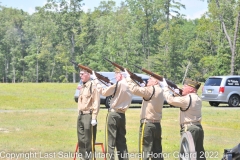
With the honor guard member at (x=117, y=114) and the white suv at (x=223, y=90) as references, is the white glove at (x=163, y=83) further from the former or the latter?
the white suv at (x=223, y=90)

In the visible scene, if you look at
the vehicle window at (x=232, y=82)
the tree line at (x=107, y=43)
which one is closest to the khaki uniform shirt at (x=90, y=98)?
the vehicle window at (x=232, y=82)

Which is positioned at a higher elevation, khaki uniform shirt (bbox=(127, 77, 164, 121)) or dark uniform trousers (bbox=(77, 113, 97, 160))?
khaki uniform shirt (bbox=(127, 77, 164, 121))

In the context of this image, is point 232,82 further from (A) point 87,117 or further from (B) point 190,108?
(B) point 190,108

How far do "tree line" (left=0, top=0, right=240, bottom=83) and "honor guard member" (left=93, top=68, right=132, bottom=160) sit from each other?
44.5 metres

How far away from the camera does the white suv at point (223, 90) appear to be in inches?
1068

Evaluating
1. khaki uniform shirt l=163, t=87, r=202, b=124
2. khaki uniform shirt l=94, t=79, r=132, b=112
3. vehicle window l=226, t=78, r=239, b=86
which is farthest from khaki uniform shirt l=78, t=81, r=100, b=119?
vehicle window l=226, t=78, r=239, b=86

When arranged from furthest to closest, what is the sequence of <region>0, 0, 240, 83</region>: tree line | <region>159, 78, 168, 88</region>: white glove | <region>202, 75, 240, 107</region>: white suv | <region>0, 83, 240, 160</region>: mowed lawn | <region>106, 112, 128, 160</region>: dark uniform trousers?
<region>0, 0, 240, 83</region>: tree line, <region>202, 75, 240, 107</region>: white suv, <region>0, 83, 240, 160</region>: mowed lawn, <region>106, 112, 128, 160</region>: dark uniform trousers, <region>159, 78, 168, 88</region>: white glove

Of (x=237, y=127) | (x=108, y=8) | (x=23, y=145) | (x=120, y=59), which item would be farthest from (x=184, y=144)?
(x=108, y=8)

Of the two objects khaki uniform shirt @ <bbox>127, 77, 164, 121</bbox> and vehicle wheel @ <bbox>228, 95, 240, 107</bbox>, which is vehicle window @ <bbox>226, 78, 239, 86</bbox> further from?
khaki uniform shirt @ <bbox>127, 77, 164, 121</bbox>

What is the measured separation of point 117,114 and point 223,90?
688 inches

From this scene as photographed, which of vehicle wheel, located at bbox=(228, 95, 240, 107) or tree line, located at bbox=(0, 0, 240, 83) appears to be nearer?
vehicle wheel, located at bbox=(228, 95, 240, 107)

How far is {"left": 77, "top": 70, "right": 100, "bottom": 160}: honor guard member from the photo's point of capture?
34.1ft

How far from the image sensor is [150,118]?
9.71m

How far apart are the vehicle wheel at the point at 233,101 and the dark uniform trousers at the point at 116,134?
17.8 meters
